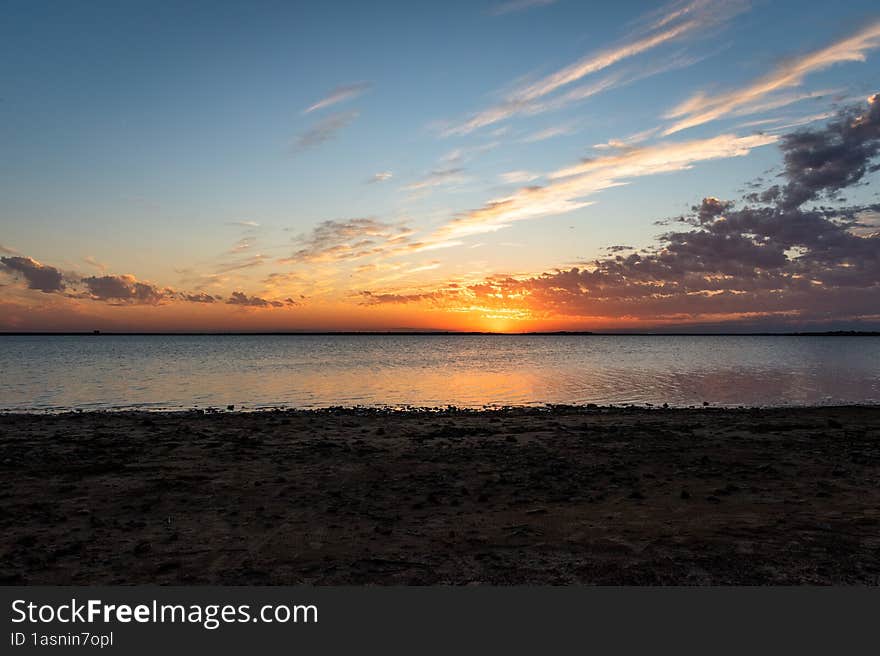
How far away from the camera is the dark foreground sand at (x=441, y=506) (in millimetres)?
8094

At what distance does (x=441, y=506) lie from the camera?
1150 cm

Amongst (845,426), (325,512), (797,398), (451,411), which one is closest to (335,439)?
(325,512)

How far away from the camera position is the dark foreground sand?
8094 millimetres

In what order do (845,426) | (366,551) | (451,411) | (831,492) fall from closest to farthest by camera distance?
(366,551) < (831,492) < (845,426) < (451,411)

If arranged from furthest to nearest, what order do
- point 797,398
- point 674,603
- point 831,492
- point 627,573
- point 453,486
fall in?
1. point 797,398
2. point 453,486
3. point 831,492
4. point 627,573
5. point 674,603

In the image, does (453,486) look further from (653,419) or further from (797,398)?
(797,398)

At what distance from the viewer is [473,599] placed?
6.90m

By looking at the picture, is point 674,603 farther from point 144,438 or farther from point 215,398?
point 215,398

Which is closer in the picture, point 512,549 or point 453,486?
point 512,549

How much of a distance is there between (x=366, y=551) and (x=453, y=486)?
467 centimetres

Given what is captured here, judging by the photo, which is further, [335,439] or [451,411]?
[451,411]

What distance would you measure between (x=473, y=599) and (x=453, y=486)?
634 cm

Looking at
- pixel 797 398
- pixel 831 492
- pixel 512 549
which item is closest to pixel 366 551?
pixel 512 549

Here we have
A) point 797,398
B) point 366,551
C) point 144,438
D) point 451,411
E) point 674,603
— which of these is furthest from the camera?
point 797,398
